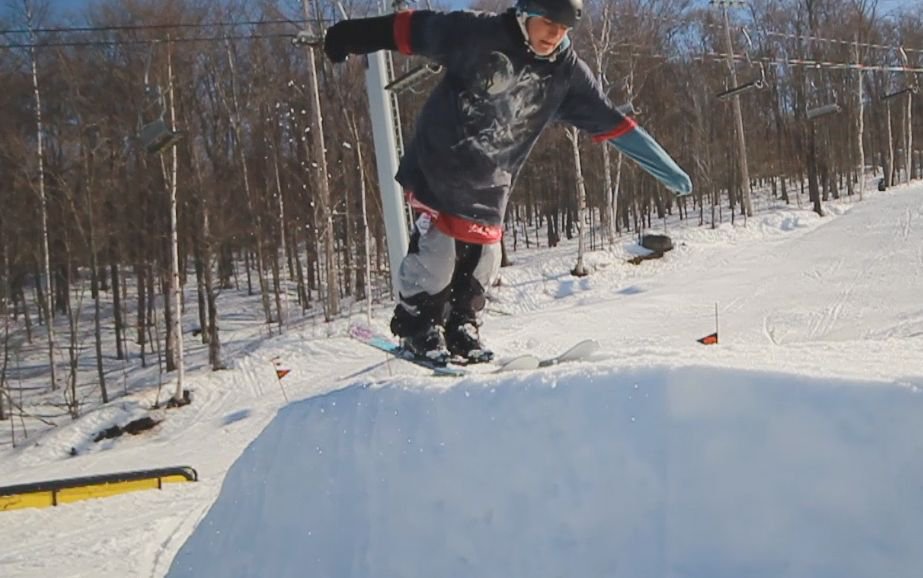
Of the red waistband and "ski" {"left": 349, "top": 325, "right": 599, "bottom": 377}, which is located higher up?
the red waistband

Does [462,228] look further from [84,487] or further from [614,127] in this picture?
[84,487]

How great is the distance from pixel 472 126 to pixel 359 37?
0.57m

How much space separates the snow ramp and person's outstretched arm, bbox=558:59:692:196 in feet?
4.95

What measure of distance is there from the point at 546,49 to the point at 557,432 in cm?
164

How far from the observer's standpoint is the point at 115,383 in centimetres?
2220

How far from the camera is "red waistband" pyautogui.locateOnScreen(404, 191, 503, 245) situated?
2.85 metres

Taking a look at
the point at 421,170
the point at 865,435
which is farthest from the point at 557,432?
the point at 421,170

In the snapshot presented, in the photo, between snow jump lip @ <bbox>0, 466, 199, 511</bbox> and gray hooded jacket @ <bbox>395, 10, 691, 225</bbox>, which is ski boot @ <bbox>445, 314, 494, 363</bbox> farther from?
snow jump lip @ <bbox>0, 466, 199, 511</bbox>

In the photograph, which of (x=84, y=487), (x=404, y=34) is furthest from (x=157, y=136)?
(x=404, y=34)

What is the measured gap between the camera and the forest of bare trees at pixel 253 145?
2009cm

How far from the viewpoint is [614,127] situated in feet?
10.0

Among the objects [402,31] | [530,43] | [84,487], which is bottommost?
[84,487]

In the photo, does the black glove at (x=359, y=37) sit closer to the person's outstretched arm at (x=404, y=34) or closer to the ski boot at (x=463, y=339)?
the person's outstretched arm at (x=404, y=34)

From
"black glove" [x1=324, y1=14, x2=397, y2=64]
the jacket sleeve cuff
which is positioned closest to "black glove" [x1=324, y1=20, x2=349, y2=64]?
"black glove" [x1=324, y1=14, x2=397, y2=64]
